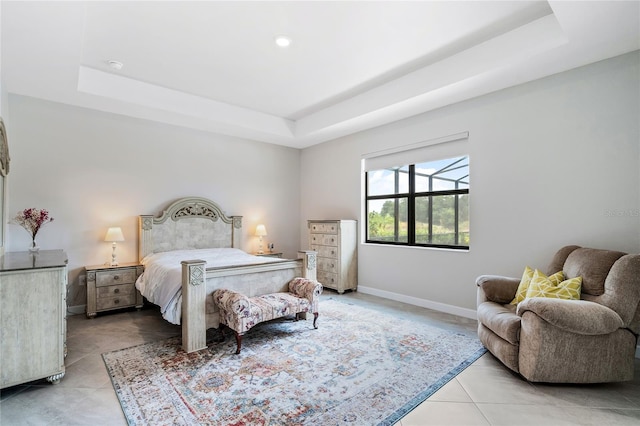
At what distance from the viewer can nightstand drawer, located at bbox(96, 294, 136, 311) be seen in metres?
3.97

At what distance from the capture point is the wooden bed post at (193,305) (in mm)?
2887

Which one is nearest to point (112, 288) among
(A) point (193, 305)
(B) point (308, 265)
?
(A) point (193, 305)

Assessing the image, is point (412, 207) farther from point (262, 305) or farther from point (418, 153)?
point (262, 305)

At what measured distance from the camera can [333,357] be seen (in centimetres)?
281

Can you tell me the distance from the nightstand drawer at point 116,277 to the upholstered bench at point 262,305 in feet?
5.90

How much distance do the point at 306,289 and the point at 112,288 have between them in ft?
8.46

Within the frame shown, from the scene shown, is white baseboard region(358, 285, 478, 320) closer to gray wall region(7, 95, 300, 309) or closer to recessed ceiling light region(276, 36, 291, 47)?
gray wall region(7, 95, 300, 309)

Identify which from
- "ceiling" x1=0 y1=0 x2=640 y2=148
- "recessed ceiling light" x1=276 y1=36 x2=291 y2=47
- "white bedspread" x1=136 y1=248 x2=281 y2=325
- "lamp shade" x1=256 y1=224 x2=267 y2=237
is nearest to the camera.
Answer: "ceiling" x1=0 y1=0 x2=640 y2=148

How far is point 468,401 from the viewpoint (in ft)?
7.05

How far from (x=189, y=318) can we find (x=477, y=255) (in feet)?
10.8

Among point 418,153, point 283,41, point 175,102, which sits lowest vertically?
point 418,153

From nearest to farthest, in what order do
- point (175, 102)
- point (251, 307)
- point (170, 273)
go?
point (251, 307)
point (170, 273)
point (175, 102)

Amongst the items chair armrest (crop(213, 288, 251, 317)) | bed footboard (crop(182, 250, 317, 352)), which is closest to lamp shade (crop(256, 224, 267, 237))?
bed footboard (crop(182, 250, 317, 352))

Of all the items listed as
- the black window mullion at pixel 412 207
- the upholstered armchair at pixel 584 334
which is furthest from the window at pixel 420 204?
the upholstered armchair at pixel 584 334
